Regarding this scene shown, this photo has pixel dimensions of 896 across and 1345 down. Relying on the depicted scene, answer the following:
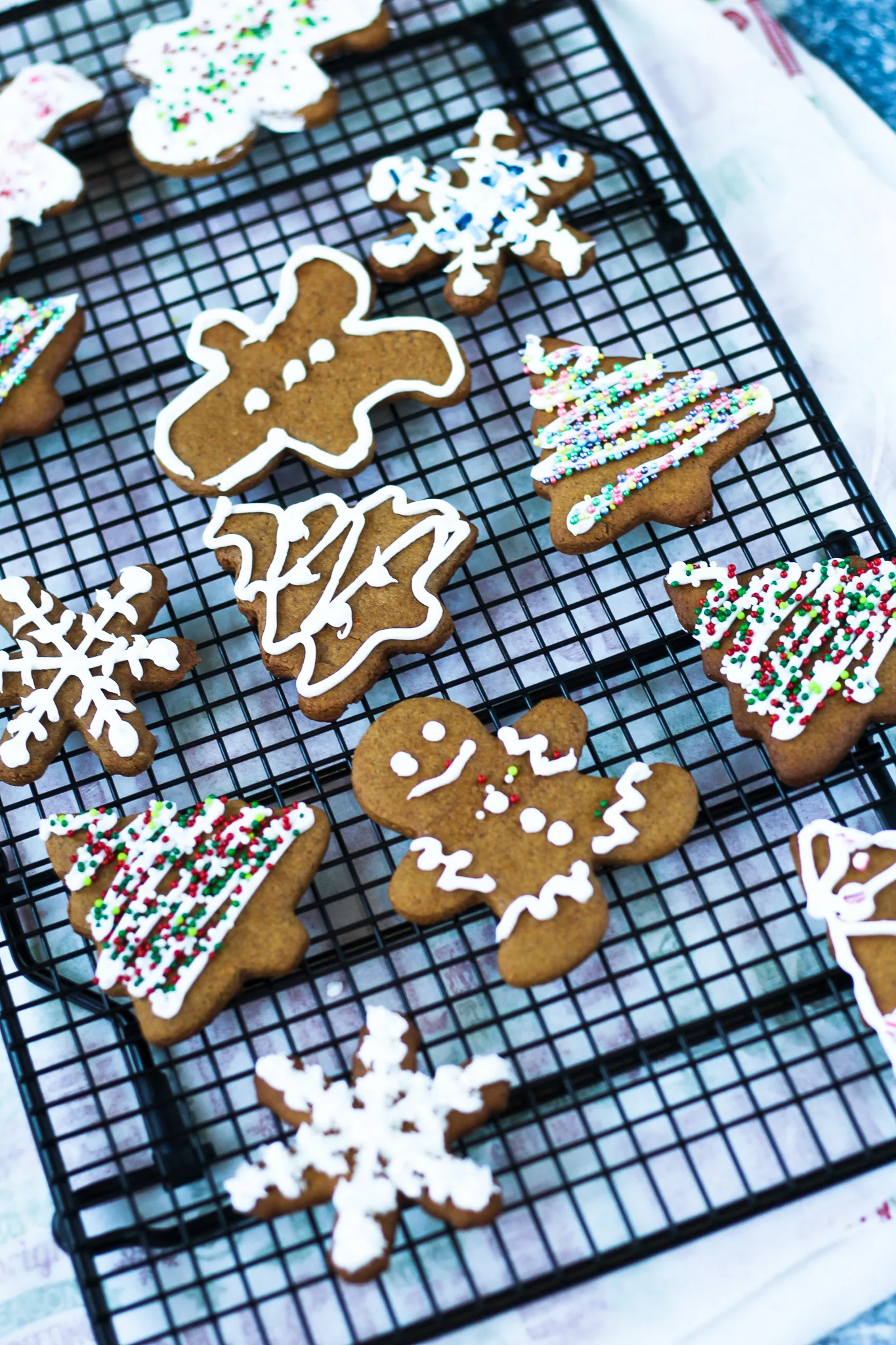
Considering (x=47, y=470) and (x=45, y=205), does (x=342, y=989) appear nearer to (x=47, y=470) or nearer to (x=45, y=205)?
(x=47, y=470)

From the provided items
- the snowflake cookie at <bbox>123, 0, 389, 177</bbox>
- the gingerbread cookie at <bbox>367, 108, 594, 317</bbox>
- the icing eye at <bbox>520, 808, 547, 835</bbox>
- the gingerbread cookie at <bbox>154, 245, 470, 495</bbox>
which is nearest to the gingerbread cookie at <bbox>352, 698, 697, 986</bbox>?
the icing eye at <bbox>520, 808, 547, 835</bbox>

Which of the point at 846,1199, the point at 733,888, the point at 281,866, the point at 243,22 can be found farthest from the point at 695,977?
the point at 243,22

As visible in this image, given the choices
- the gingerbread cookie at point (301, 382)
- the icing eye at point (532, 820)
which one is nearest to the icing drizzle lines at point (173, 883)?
the icing eye at point (532, 820)

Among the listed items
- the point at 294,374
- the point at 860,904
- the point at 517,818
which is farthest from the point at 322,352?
the point at 860,904

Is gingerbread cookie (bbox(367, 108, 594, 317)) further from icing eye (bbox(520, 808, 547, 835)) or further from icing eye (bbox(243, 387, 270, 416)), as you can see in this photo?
icing eye (bbox(520, 808, 547, 835))

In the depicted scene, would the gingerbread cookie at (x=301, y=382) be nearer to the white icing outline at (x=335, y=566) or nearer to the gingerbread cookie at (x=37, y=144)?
the white icing outline at (x=335, y=566)
